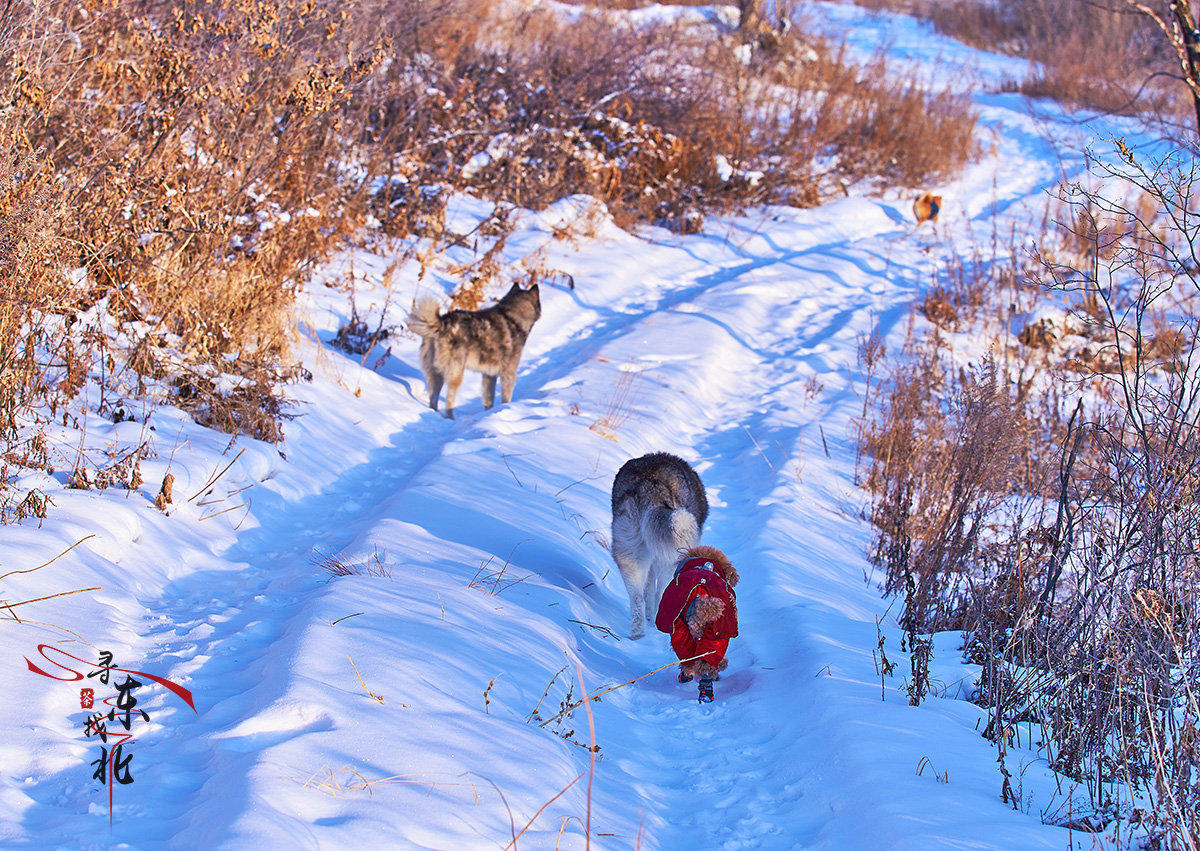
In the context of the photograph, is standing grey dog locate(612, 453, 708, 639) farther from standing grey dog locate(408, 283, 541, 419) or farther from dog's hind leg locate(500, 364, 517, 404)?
dog's hind leg locate(500, 364, 517, 404)

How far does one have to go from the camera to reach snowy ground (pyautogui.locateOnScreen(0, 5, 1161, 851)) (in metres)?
2.37

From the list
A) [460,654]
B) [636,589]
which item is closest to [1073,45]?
[636,589]

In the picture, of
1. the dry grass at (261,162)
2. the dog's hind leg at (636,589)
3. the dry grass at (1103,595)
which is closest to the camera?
the dry grass at (1103,595)

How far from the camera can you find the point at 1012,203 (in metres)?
17.8

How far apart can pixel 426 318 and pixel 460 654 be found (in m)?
4.64

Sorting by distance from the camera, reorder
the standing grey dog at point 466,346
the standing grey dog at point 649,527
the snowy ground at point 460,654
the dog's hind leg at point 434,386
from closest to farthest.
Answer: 1. the snowy ground at point 460,654
2. the standing grey dog at point 649,527
3. the standing grey dog at point 466,346
4. the dog's hind leg at point 434,386

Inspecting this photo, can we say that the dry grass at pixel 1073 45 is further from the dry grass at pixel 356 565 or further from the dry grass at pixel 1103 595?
the dry grass at pixel 356 565

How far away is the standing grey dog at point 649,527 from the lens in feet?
14.0

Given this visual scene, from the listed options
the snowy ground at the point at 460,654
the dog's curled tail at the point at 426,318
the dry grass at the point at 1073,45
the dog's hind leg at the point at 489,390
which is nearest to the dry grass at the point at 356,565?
the snowy ground at the point at 460,654

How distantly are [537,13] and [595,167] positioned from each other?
618 cm

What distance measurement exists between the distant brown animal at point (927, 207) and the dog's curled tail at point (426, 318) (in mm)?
12183

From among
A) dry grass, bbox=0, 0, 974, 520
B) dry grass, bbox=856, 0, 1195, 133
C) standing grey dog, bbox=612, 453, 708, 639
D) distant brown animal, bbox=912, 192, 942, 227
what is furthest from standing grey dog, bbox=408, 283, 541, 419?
dry grass, bbox=856, 0, 1195, 133

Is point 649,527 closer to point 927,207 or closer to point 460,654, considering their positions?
point 460,654

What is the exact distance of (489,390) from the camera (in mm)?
8008
